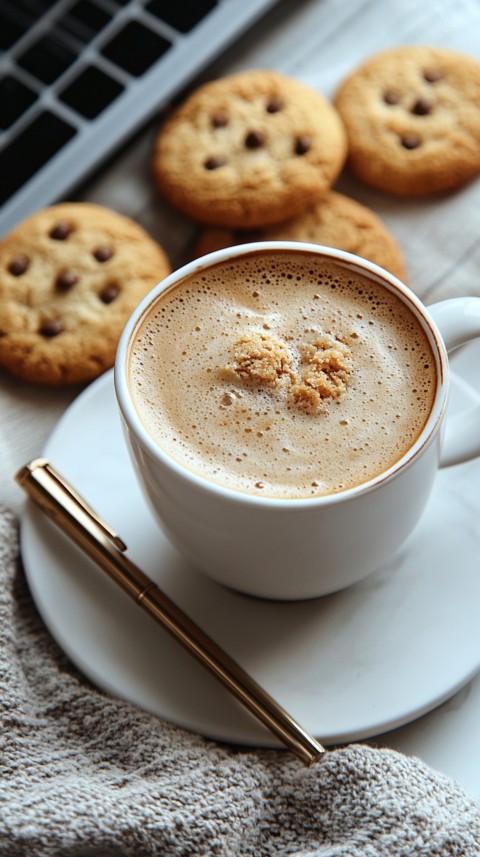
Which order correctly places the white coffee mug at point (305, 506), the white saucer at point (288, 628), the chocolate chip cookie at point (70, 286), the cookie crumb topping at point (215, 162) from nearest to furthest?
the white coffee mug at point (305, 506), the white saucer at point (288, 628), the chocolate chip cookie at point (70, 286), the cookie crumb topping at point (215, 162)

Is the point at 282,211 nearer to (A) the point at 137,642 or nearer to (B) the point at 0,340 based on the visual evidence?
(B) the point at 0,340

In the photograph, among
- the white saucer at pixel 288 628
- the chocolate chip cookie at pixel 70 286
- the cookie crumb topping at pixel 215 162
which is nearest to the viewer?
the white saucer at pixel 288 628

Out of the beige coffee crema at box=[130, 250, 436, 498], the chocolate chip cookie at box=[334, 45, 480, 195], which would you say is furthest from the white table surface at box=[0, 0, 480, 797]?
the beige coffee crema at box=[130, 250, 436, 498]

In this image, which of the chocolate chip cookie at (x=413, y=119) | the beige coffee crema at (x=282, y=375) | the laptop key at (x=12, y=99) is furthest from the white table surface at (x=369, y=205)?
the beige coffee crema at (x=282, y=375)

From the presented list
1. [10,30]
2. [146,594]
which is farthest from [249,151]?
[146,594]

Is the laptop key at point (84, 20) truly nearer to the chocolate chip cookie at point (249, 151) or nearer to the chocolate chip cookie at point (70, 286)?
the chocolate chip cookie at point (249, 151)
